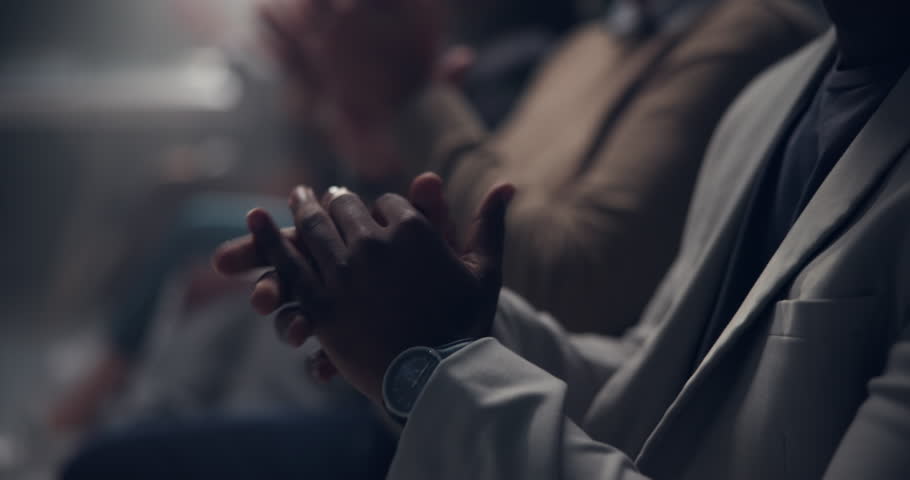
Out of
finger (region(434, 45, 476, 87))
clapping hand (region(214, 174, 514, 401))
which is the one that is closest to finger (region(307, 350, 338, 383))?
clapping hand (region(214, 174, 514, 401))

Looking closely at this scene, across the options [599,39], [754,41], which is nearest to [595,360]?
[754,41]

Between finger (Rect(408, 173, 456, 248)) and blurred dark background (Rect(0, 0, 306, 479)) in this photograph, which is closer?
finger (Rect(408, 173, 456, 248))

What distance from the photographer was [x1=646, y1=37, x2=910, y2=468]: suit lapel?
1.23ft

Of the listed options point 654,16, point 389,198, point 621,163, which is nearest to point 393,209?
point 389,198

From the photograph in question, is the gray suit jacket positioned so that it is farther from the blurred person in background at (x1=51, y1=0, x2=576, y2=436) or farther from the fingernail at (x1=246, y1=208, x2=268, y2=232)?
the blurred person in background at (x1=51, y1=0, x2=576, y2=436)

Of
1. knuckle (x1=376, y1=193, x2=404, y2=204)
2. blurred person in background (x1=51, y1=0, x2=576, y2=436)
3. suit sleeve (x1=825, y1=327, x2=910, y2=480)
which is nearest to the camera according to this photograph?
suit sleeve (x1=825, y1=327, x2=910, y2=480)

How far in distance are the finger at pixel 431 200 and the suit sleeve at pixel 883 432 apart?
0.21m

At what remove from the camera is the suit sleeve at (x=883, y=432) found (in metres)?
0.31

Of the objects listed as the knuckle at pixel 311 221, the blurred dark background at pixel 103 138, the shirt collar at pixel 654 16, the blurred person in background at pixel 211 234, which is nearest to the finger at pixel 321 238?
the knuckle at pixel 311 221

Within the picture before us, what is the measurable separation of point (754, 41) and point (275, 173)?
116 centimetres

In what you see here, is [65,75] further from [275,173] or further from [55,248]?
[275,173]

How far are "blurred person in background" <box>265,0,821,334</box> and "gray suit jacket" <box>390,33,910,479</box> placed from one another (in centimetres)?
19

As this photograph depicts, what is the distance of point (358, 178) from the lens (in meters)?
0.84

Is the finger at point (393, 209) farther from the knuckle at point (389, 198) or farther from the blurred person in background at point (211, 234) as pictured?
the blurred person in background at point (211, 234)
